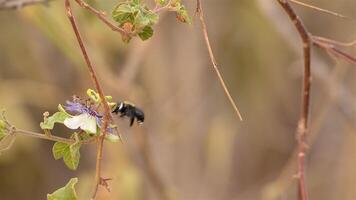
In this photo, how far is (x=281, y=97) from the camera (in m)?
2.47

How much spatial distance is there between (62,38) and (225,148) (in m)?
0.68

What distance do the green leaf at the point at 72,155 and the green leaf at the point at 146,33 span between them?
0.11 meters

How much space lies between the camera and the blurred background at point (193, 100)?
1.75m

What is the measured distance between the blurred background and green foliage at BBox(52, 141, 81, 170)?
0.88 meters

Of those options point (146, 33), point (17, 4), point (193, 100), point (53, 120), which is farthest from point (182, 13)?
point (193, 100)

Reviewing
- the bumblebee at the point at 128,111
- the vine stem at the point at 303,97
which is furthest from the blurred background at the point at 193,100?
the bumblebee at the point at 128,111

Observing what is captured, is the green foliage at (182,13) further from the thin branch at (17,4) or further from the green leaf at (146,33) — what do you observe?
the thin branch at (17,4)

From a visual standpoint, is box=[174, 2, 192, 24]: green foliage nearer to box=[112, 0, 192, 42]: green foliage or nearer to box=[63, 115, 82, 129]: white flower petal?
box=[112, 0, 192, 42]: green foliage

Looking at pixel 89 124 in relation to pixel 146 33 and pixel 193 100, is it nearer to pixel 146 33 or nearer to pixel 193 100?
pixel 146 33

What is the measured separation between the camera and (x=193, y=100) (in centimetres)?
211

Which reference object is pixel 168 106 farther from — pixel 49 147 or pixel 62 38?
pixel 49 147

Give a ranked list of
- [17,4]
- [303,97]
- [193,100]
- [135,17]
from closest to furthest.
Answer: [135,17], [303,97], [17,4], [193,100]

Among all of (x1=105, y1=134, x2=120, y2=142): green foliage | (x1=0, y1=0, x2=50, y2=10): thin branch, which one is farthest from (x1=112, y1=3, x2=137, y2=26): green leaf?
(x1=0, y1=0, x2=50, y2=10): thin branch

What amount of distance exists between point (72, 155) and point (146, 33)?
0.12 metres
